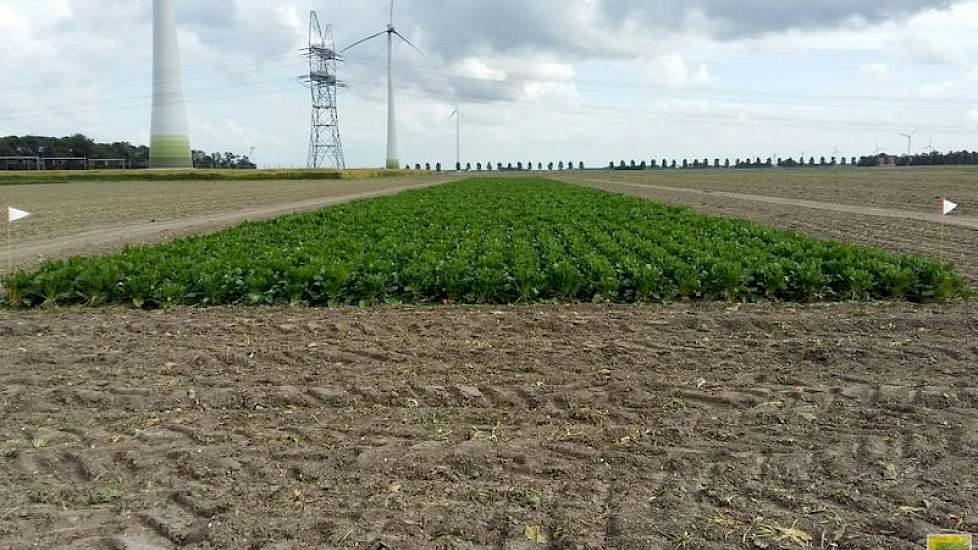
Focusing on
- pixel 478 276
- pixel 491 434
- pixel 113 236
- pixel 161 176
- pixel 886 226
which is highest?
pixel 161 176

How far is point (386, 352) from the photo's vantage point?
7.86m

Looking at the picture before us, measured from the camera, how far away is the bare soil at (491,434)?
420 centimetres

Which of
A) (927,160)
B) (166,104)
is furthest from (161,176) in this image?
(927,160)

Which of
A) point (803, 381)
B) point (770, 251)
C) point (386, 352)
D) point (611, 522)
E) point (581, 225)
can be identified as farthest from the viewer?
point (581, 225)

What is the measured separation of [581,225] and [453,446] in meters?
16.0

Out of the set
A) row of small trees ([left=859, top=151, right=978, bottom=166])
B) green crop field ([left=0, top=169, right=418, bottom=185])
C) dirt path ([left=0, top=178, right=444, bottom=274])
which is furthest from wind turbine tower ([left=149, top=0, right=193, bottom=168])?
row of small trees ([left=859, top=151, right=978, bottom=166])

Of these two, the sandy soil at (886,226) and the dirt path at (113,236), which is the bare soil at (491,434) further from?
the dirt path at (113,236)

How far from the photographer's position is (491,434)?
5.58m

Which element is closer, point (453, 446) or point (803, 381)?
point (453, 446)

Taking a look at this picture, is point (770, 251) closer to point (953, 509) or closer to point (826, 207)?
point (953, 509)

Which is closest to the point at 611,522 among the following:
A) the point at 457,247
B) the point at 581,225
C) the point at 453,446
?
the point at 453,446

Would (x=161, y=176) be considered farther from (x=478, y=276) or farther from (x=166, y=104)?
(x=478, y=276)

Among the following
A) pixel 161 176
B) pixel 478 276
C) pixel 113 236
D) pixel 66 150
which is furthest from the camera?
pixel 66 150

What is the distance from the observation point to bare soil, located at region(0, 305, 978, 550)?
4199 mm
